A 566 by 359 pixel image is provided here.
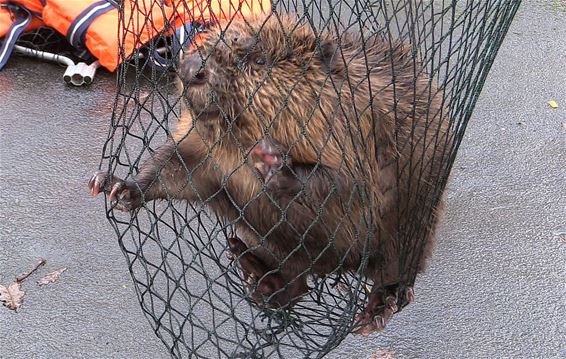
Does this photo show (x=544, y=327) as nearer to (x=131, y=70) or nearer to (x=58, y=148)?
(x=58, y=148)

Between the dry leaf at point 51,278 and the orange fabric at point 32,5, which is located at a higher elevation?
the orange fabric at point 32,5

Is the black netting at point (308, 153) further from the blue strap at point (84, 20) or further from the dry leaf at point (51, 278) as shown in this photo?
the blue strap at point (84, 20)

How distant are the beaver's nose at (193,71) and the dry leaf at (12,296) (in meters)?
1.50

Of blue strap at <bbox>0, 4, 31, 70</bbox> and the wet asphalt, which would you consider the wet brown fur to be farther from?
blue strap at <bbox>0, 4, 31, 70</bbox>

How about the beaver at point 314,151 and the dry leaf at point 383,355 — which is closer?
the beaver at point 314,151

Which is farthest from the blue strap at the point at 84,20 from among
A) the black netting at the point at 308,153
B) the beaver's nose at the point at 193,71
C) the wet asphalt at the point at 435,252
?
the beaver's nose at the point at 193,71

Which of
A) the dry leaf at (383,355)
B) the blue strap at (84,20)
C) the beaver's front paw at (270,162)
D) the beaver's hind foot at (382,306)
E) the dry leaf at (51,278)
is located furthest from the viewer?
the blue strap at (84,20)

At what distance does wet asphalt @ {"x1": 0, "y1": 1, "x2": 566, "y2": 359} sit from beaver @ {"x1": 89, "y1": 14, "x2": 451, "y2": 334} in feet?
2.49

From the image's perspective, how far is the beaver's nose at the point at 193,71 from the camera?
90.9 inches

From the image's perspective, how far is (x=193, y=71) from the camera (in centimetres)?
233

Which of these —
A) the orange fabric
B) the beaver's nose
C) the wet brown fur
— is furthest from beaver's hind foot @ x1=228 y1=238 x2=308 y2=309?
the orange fabric

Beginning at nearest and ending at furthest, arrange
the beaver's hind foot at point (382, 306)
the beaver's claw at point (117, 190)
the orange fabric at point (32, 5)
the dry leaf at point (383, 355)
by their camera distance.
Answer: the beaver's claw at point (117, 190) → the beaver's hind foot at point (382, 306) → the dry leaf at point (383, 355) → the orange fabric at point (32, 5)

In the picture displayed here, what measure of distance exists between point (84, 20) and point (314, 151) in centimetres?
279

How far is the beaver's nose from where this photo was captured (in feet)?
7.58
